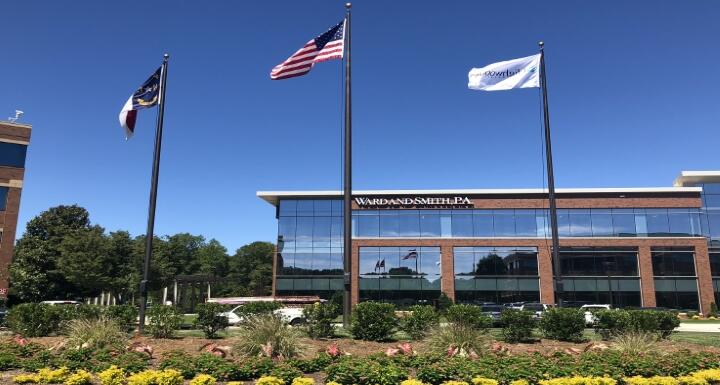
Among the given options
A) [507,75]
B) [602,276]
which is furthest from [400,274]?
[507,75]

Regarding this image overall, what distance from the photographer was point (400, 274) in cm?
5091

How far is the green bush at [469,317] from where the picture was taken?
1509cm

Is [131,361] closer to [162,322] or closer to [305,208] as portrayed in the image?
[162,322]

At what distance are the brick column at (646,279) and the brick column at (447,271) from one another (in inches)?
686

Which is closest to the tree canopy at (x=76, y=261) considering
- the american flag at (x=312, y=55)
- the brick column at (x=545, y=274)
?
the brick column at (x=545, y=274)

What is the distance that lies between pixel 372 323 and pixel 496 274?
36.9m

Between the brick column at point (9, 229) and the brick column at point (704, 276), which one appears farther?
the brick column at point (704, 276)

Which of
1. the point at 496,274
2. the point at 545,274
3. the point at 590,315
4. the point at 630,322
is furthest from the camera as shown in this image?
the point at 496,274

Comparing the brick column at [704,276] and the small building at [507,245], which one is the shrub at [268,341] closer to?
the small building at [507,245]

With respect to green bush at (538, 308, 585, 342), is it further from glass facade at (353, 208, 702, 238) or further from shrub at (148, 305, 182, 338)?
glass facade at (353, 208, 702, 238)

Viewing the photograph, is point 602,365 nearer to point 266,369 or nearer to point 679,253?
point 266,369

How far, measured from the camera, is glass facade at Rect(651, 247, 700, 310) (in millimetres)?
48281

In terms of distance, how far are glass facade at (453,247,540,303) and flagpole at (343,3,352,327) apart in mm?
35488

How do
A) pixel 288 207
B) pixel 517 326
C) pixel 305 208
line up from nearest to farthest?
1. pixel 517 326
2. pixel 305 208
3. pixel 288 207
